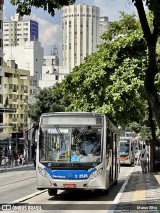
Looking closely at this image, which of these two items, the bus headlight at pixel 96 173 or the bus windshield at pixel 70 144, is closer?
the bus headlight at pixel 96 173

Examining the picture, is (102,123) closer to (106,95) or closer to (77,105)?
(106,95)

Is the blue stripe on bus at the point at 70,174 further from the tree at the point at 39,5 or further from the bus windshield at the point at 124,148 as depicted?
the bus windshield at the point at 124,148

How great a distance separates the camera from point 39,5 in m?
10.3

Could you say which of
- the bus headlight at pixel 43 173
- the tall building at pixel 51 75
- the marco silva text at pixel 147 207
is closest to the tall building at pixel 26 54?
the tall building at pixel 51 75

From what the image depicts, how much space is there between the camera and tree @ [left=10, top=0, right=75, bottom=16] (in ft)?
33.9

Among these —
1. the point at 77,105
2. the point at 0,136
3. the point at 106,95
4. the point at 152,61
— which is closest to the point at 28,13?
the point at 152,61

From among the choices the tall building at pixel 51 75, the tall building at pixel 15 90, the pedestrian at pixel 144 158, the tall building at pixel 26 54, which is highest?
the tall building at pixel 26 54

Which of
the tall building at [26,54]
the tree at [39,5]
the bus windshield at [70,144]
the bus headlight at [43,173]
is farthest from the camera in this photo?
the tall building at [26,54]

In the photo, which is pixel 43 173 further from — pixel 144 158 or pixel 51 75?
pixel 51 75

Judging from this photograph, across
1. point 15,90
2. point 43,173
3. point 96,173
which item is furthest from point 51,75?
point 96,173

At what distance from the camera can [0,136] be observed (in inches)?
2072

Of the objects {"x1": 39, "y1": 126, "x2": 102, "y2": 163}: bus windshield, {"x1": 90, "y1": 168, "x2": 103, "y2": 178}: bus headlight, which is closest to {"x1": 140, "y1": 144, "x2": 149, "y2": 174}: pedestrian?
{"x1": 39, "y1": 126, "x2": 102, "y2": 163}: bus windshield

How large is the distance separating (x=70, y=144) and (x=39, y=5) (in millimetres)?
7675

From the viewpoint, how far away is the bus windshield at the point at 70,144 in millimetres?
17109
